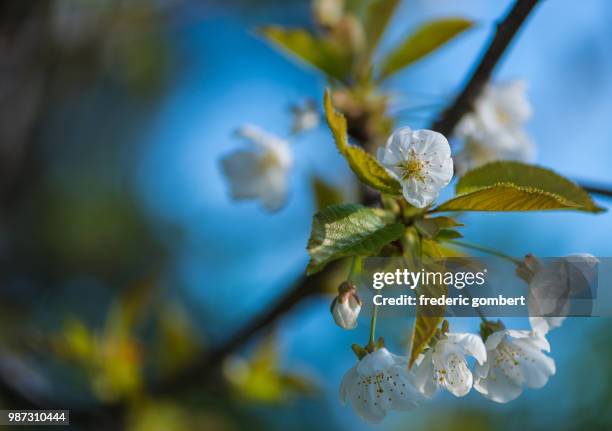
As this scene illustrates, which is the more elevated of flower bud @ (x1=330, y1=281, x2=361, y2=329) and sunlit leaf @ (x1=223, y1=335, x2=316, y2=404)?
flower bud @ (x1=330, y1=281, x2=361, y2=329)

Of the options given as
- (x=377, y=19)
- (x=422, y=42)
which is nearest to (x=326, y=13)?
(x=377, y=19)

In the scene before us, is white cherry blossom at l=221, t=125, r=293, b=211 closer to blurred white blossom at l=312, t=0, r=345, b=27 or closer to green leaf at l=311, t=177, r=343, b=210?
green leaf at l=311, t=177, r=343, b=210

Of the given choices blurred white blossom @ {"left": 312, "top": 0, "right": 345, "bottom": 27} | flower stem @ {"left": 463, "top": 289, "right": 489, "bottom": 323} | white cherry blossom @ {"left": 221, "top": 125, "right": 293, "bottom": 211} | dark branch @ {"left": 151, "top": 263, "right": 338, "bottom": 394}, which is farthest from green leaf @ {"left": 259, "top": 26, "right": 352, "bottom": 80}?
flower stem @ {"left": 463, "top": 289, "right": 489, "bottom": 323}

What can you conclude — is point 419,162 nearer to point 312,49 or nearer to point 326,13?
point 312,49

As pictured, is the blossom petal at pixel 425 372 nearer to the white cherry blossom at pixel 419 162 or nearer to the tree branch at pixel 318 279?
the white cherry blossom at pixel 419 162

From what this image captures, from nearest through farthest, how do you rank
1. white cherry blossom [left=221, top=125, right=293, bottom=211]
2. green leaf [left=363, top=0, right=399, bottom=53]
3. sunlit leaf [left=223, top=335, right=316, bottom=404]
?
green leaf [left=363, top=0, right=399, bottom=53] → white cherry blossom [left=221, top=125, right=293, bottom=211] → sunlit leaf [left=223, top=335, right=316, bottom=404]

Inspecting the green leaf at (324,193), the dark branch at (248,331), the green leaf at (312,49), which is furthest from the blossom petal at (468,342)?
the green leaf at (312,49)
